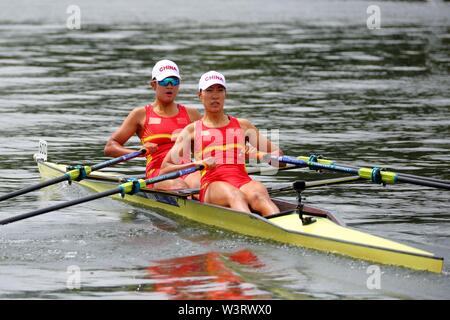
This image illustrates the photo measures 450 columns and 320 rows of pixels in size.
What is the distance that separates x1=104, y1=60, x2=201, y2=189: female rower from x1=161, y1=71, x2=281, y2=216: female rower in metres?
1.22

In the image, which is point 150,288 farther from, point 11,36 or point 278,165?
point 11,36

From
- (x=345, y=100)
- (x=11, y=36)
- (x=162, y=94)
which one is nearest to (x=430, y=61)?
(x=345, y=100)

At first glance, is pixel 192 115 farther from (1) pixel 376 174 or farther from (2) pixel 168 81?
(1) pixel 376 174

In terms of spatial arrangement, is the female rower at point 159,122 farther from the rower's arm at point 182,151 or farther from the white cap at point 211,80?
the white cap at point 211,80

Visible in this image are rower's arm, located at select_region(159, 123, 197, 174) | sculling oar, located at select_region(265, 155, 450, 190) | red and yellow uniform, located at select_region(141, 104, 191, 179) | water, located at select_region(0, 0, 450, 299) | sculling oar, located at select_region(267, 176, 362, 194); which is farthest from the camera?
red and yellow uniform, located at select_region(141, 104, 191, 179)

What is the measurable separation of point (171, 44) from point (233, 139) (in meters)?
24.9

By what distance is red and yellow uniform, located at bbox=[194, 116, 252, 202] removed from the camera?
1395 cm

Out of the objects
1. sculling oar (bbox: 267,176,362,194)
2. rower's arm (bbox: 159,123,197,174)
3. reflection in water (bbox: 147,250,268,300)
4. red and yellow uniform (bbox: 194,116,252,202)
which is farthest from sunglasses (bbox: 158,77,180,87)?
reflection in water (bbox: 147,250,268,300)

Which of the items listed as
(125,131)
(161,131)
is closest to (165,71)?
(161,131)

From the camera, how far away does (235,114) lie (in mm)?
24234

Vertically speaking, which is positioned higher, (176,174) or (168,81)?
(168,81)

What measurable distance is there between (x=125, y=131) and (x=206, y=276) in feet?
15.1

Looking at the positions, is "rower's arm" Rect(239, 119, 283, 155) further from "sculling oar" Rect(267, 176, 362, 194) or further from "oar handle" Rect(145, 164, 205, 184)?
"oar handle" Rect(145, 164, 205, 184)
